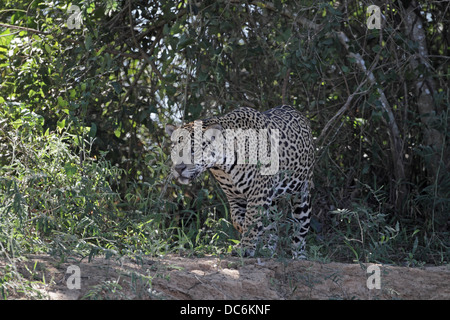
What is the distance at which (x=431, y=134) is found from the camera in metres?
7.20

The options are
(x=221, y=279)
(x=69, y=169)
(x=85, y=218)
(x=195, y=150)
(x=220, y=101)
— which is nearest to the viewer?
(x=221, y=279)

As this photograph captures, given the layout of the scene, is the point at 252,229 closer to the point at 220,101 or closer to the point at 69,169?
the point at 69,169

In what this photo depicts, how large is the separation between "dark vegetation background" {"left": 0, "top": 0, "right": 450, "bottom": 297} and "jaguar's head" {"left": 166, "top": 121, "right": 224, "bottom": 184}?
27cm

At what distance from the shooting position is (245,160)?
571 cm

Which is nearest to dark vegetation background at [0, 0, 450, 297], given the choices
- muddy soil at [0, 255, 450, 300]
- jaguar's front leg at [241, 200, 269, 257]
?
jaguar's front leg at [241, 200, 269, 257]

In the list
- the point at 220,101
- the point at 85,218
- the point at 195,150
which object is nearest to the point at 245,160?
the point at 195,150

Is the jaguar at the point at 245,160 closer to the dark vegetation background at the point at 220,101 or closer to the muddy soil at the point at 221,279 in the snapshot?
the dark vegetation background at the point at 220,101

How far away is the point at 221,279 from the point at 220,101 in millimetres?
3395

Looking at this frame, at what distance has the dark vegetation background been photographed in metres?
5.80

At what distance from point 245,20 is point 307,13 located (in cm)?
71

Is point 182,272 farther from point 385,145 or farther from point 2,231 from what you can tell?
point 385,145

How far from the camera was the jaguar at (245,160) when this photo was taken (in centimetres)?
561
